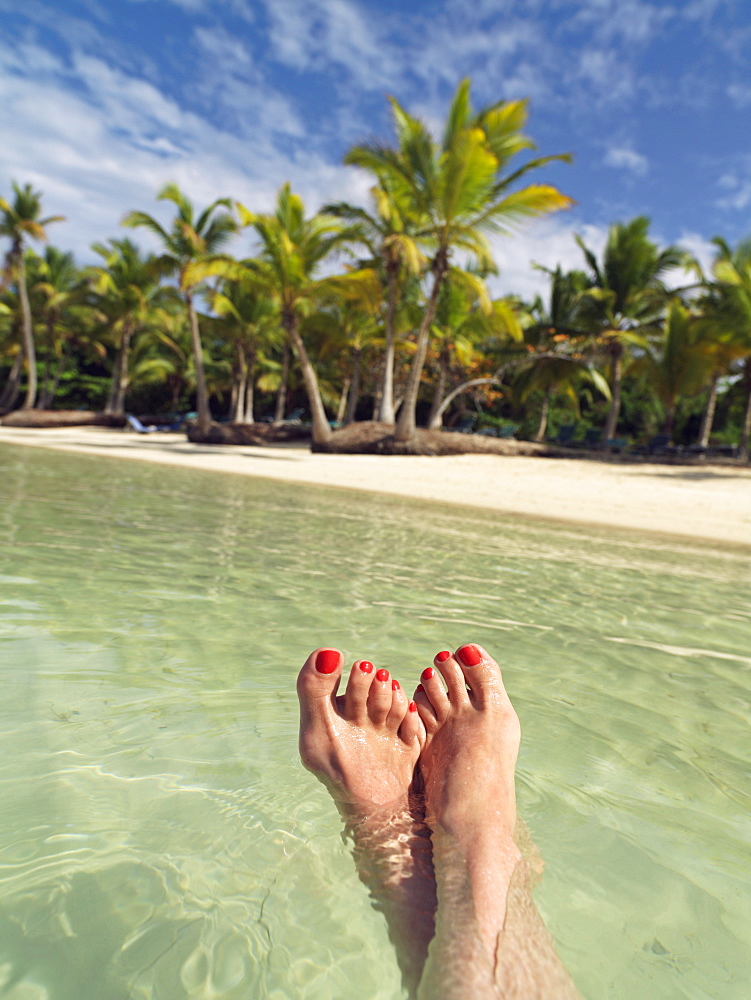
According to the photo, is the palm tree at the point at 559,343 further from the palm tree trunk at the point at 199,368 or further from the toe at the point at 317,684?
the toe at the point at 317,684

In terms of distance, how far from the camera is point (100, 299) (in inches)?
955

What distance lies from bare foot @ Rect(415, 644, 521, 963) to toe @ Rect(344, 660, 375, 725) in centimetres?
18

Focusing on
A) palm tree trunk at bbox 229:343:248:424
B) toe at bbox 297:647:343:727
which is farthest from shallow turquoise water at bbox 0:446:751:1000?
palm tree trunk at bbox 229:343:248:424

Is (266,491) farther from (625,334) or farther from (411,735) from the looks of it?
(625,334)

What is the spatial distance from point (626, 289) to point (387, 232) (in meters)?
7.61

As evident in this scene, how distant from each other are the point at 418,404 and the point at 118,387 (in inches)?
492

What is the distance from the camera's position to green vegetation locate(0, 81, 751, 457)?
42.4 feet

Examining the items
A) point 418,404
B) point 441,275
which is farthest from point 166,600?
point 418,404

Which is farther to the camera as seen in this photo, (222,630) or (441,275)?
(441,275)

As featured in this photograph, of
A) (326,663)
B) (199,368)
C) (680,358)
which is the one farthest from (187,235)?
(326,663)

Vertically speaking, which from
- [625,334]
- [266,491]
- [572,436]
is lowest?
[266,491]

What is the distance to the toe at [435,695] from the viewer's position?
5.50ft

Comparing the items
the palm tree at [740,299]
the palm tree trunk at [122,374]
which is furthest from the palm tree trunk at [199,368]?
the palm tree at [740,299]

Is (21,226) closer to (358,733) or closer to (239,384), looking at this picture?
(239,384)
